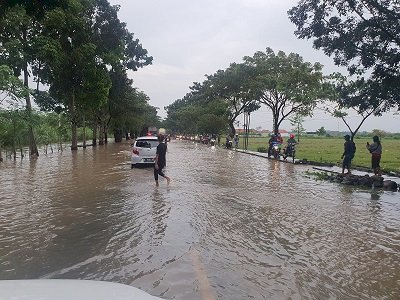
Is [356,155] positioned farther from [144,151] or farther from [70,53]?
[70,53]

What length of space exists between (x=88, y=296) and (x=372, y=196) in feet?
38.1

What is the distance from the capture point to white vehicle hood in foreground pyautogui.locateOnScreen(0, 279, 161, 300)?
2246 mm

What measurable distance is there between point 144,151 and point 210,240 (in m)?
13.4

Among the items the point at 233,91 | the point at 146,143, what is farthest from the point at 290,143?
the point at 233,91

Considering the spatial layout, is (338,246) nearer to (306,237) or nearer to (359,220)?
(306,237)

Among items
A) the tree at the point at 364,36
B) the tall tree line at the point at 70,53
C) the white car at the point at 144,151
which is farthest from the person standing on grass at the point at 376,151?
the tall tree line at the point at 70,53

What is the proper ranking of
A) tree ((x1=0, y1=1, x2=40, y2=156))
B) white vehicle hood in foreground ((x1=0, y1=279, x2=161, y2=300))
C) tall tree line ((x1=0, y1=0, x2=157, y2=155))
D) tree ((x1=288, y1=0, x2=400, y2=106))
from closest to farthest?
white vehicle hood in foreground ((x1=0, y1=279, x2=161, y2=300))
tree ((x1=288, y1=0, x2=400, y2=106))
tree ((x1=0, y1=1, x2=40, y2=156))
tall tree line ((x1=0, y1=0, x2=157, y2=155))

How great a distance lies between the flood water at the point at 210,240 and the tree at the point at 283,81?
66.1ft

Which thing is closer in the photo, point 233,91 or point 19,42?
point 19,42

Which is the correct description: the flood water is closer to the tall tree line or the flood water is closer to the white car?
the white car

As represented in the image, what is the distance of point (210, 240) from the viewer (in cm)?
688

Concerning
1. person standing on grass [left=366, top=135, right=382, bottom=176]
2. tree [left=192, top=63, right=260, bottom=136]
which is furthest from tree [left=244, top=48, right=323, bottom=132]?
person standing on grass [left=366, top=135, right=382, bottom=176]

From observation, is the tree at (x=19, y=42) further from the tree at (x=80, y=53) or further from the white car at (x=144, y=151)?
the white car at (x=144, y=151)

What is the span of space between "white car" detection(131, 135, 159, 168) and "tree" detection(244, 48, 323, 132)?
14.4m
